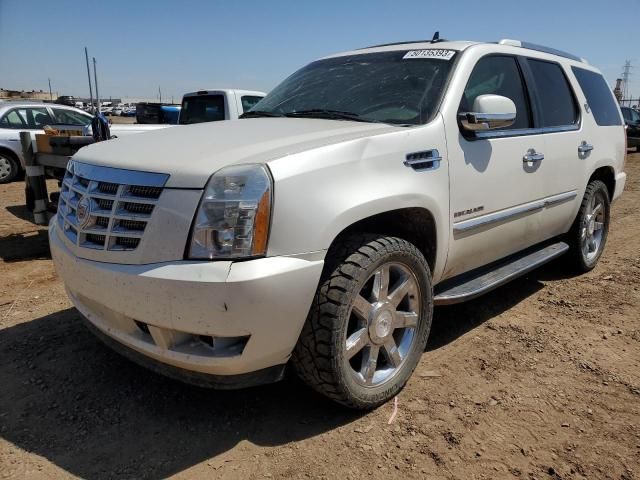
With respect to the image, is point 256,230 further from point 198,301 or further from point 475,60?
point 475,60

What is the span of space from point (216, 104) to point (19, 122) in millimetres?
4695

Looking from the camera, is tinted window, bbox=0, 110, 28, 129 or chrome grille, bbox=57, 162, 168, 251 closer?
chrome grille, bbox=57, 162, 168, 251

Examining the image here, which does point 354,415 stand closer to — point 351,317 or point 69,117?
point 351,317

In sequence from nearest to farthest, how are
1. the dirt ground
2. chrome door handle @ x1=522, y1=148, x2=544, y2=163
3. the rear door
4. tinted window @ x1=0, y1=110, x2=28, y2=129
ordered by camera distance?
the dirt ground
chrome door handle @ x1=522, y1=148, x2=544, y2=163
the rear door
tinted window @ x1=0, y1=110, x2=28, y2=129

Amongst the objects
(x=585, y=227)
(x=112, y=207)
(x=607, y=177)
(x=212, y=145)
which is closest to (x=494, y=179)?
(x=212, y=145)

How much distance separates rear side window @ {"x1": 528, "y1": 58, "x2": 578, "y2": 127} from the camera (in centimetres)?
387

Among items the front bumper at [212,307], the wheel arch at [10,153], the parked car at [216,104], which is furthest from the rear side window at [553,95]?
the wheel arch at [10,153]

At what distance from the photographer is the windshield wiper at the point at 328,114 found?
10.0 ft

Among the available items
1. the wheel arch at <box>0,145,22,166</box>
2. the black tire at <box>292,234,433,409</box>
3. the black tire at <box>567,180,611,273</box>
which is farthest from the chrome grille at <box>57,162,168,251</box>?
the wheel arch at <box>0,145,22,166</box>

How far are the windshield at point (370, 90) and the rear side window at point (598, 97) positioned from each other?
6.58ft

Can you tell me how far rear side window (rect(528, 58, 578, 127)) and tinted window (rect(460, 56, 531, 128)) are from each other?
0.75ft

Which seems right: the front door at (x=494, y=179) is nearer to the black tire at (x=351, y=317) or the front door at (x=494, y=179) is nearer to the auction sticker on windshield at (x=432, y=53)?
the auction sticker on windshield at (x=432, y=53)

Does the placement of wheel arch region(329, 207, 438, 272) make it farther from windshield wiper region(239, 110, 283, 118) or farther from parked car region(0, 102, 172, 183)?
parked car region(0, 102, 172, 183)

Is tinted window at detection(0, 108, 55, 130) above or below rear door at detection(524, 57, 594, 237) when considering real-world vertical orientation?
above
